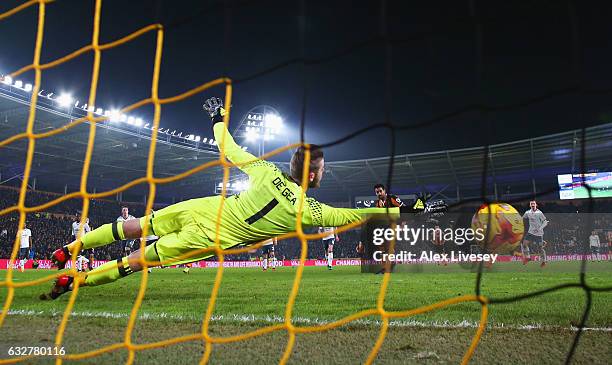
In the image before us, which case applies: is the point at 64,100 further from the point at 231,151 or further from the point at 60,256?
the point at 231,151

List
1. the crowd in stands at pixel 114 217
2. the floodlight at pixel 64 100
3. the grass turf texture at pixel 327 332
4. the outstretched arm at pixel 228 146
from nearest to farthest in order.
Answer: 1. the grass turf texture at pixel 327 332
2. the outstretched arm at pixel 228 146
3. the floodlight at pixel 64 100
4. the crowd in stands at pixel 114 217

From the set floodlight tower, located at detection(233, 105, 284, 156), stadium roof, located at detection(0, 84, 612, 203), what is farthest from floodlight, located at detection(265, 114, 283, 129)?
stadium roof, located at detection(0, 84, 612, 203)

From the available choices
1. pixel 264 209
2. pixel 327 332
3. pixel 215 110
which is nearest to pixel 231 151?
pixel 215 110

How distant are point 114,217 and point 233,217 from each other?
28026mm

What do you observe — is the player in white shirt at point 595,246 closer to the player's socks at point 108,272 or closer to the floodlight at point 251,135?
the floodlight at point 251,135

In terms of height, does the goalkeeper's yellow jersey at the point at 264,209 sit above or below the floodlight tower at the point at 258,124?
below

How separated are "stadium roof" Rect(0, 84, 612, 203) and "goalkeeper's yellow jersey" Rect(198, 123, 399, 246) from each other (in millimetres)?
18839

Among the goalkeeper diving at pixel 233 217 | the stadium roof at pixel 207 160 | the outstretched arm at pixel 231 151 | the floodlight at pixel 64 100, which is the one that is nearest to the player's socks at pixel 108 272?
the goalkeeper diving at pixel 233 217

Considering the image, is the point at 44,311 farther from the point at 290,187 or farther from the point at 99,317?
the point at 290,187

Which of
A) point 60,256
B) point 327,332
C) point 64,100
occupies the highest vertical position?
point 64,100

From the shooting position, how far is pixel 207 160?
28.2 meters

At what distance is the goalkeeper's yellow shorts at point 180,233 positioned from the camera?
4051mm

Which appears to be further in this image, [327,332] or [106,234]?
[106,234]

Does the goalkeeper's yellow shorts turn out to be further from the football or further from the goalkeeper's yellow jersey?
the football
